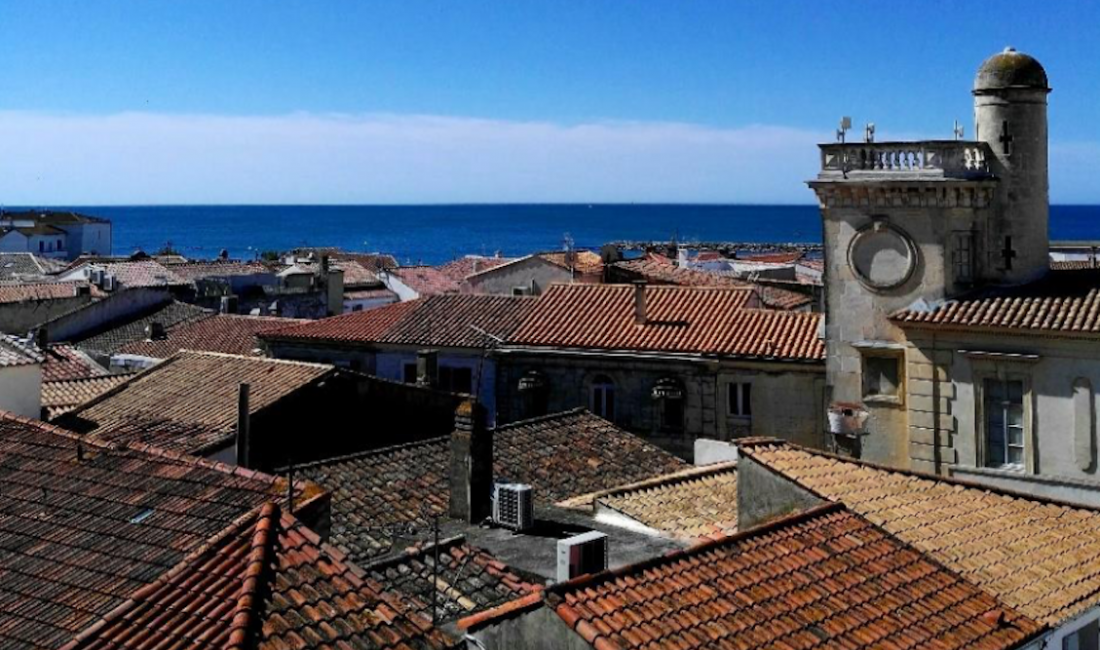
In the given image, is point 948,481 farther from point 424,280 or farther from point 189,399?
point 424,280

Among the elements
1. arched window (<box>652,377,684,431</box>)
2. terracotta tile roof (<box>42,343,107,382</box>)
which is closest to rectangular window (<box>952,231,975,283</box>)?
arched window (<box>652,377,684,431</box>)

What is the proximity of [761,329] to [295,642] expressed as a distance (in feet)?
86.0

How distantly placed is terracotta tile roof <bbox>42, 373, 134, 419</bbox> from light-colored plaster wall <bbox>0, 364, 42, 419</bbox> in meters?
5.81

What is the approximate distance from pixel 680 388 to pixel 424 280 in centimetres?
4156

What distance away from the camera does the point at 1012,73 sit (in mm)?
25469

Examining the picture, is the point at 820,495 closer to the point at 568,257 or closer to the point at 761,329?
the point at 761,329

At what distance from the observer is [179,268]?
68375 mm

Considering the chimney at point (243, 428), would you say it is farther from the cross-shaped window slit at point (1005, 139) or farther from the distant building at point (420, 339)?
the cross-shaped window slit at point (1005, 139)

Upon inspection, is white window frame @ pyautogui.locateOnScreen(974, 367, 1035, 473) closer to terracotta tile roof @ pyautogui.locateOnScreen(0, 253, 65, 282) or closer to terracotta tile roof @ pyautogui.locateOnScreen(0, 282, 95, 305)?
terracotta tile roof @ pyautogui.locateOnScreen(0, 282, 95, 305)

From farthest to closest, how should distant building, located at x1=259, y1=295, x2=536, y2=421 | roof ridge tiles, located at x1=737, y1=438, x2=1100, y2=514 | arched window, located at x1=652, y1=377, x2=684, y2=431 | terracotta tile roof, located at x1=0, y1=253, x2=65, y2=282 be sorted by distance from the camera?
1. terracotta tile roof, located at x1=0, y1=253, x2=65, y2=282
2. distant building, located at x1=259, y1=295, x2=536, y2=421
3. arched window, located at x1=652, y1=377, x2=684, y2=431
4. roof ridge tiles, located at x1=737, y1=438, x2=1100, y2=514

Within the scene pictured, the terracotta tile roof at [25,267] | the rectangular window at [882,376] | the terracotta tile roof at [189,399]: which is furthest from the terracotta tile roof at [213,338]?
the terracotta tile roof at [25,267]

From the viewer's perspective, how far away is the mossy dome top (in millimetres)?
25469

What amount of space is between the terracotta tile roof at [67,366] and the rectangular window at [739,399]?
1581cm

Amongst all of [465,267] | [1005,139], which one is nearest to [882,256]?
[1005,139]
